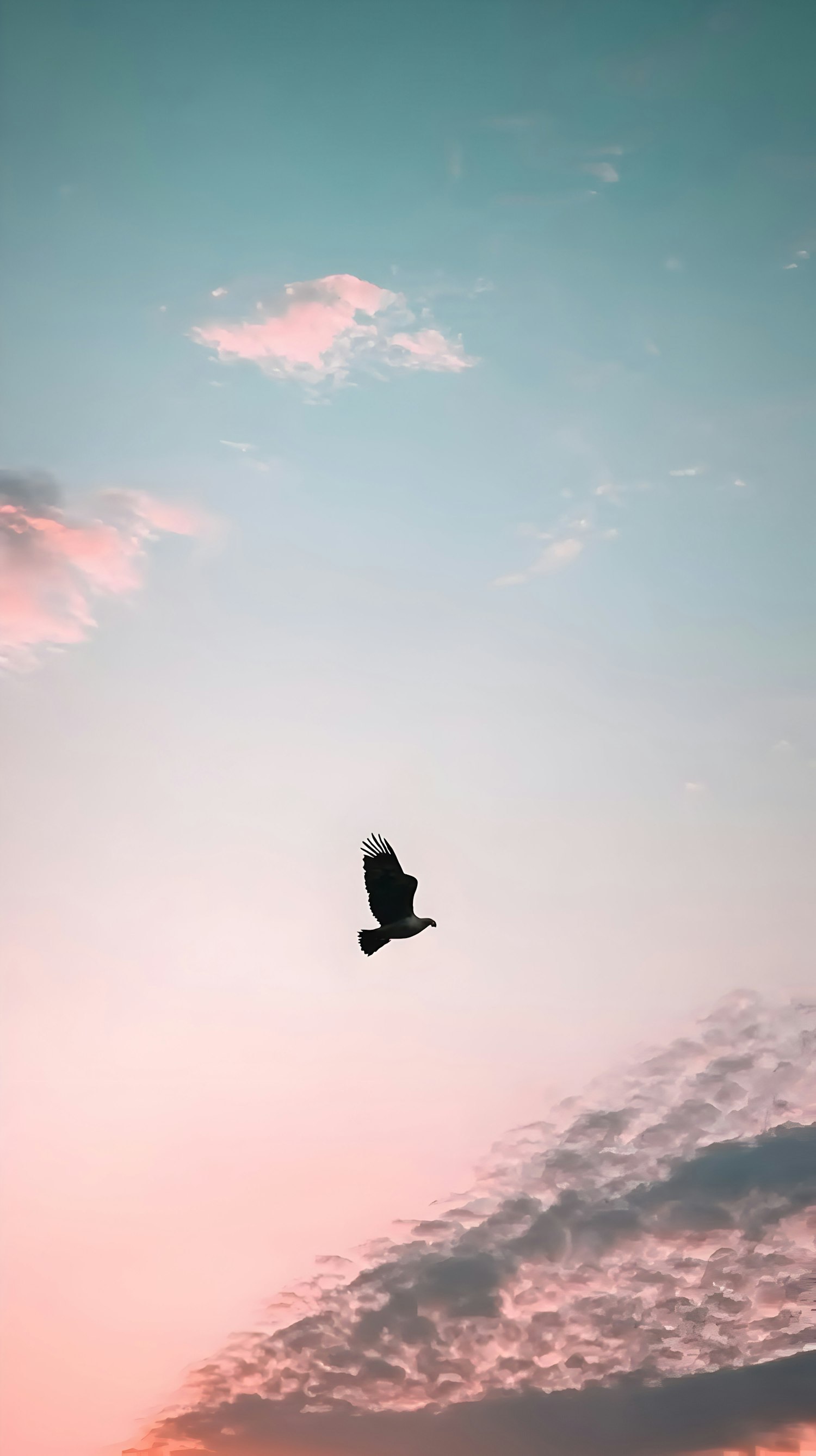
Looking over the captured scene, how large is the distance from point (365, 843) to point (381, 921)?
285cm

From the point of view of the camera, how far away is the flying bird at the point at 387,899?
54.4 metres

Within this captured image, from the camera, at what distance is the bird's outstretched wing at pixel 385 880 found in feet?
179

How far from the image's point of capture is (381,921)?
55.1 m

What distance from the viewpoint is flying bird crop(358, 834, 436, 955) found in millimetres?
54438

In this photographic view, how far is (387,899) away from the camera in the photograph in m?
54.7

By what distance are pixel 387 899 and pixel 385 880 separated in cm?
74

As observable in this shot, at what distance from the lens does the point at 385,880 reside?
5444 cm

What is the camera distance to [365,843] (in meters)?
54.8

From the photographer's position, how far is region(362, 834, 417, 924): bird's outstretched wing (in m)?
54.4
